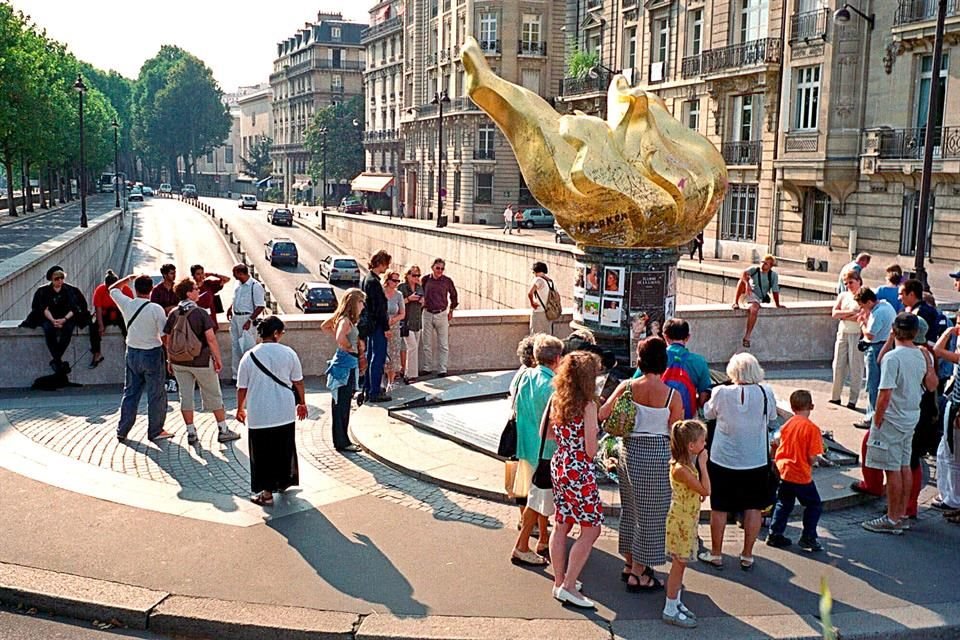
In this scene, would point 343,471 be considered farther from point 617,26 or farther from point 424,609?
point 617,26

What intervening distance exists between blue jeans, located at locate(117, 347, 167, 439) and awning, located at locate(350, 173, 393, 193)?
75.0 meters

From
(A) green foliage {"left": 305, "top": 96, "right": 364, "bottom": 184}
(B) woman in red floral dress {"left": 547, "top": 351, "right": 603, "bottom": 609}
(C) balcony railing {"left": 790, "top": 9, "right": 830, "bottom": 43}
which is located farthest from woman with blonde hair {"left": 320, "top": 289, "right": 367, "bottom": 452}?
(A) green foliage {"left": 305, "top": 96, "right": 364, "bottom": 184}

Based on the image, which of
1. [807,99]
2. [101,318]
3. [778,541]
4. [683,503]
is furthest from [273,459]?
[807,99]

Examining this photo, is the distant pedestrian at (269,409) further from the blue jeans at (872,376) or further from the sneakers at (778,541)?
the blue jeans at (872,376)

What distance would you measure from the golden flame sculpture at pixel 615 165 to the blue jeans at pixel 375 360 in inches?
109

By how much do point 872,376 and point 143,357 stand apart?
319 inches

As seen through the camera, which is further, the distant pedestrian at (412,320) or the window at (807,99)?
the window at (807,99)

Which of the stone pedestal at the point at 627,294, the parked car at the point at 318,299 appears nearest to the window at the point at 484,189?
the parked car at the point at 318,299

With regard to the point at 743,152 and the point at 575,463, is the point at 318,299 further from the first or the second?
the point at 575,463

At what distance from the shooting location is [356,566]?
727 cm

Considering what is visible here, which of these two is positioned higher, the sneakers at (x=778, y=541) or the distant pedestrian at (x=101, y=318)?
the distant pedestrian at (x=101, y=318)

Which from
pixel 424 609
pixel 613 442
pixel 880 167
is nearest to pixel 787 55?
pixel 880 167

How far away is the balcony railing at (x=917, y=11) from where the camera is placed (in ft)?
93.4

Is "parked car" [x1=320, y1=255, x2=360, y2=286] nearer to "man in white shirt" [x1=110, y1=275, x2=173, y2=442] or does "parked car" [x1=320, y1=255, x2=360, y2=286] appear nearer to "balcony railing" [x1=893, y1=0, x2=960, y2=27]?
"balcony railing" [x1=893, y1=0, x2=960, y2=27]
